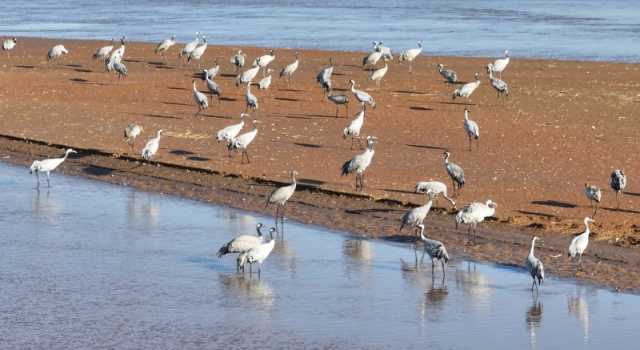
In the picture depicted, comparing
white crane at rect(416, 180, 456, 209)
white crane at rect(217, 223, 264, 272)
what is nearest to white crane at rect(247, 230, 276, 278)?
white crane at rect(217, 223, 264, 272)

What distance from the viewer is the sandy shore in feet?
78.2

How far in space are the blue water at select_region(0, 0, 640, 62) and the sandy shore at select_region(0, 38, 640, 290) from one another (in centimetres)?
1108

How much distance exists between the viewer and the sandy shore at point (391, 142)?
23.8m

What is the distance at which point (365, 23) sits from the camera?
75.4 meters

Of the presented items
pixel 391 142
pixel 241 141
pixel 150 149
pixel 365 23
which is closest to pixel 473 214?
pixel 241 141

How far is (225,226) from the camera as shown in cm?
2441

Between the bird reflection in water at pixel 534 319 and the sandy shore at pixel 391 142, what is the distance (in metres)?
1.67

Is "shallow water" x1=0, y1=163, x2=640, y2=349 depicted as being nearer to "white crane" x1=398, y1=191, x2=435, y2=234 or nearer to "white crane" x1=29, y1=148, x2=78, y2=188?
"white crane" x1=398, y1=191, x2=435, y2=234

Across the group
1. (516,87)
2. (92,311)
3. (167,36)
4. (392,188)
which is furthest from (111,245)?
(167,36)

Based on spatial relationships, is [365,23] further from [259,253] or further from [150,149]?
[259,253]

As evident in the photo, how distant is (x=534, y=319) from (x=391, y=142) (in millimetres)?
13896

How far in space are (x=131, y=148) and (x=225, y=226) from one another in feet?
25.0

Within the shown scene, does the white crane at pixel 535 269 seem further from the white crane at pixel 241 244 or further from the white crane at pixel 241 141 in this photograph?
the white crane at pixel 241 141

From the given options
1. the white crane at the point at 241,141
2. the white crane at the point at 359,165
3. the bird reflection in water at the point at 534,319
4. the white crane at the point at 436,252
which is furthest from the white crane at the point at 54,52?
the bird reflection in water at the point at 534,319
